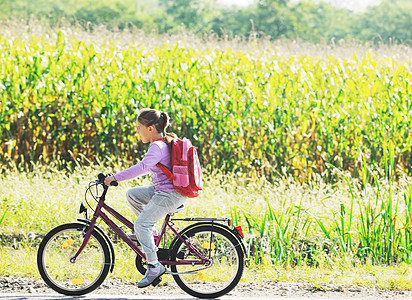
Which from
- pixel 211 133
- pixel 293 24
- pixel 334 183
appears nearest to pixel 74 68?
pixel 211 133

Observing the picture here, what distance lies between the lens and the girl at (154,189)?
4426mm

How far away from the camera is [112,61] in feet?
31.9

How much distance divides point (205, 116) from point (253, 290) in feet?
15.5

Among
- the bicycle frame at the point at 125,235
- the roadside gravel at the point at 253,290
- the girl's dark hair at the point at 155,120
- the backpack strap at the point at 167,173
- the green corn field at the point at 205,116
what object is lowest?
the roadside gravel at the point at 253,290

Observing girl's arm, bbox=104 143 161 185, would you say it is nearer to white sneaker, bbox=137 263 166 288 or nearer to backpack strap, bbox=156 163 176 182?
backpack strap, bbox=156 163 176 182

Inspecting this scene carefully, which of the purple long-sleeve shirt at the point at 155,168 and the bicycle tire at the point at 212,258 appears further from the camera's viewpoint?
the bicycle tire at the point at 212,258

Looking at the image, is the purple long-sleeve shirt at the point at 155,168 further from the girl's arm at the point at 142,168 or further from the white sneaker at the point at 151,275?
the white sneaker at the point at 151,275

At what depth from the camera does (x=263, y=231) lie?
5664 mm

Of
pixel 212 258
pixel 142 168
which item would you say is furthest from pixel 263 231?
pixel 142 168

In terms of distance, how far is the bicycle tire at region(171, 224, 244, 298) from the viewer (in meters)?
4.58

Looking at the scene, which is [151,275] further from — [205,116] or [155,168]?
[205,116]

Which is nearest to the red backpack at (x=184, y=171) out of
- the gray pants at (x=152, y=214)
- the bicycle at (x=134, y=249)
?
the gray pants at (x=152, y=214)

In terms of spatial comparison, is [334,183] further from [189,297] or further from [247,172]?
[189,297]

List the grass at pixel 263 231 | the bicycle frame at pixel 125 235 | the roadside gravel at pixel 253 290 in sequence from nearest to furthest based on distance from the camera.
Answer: the bicycle frame at pixel 125 235 < the roadside gravel at pixel 253 290 < the grass at pixel 263 231
